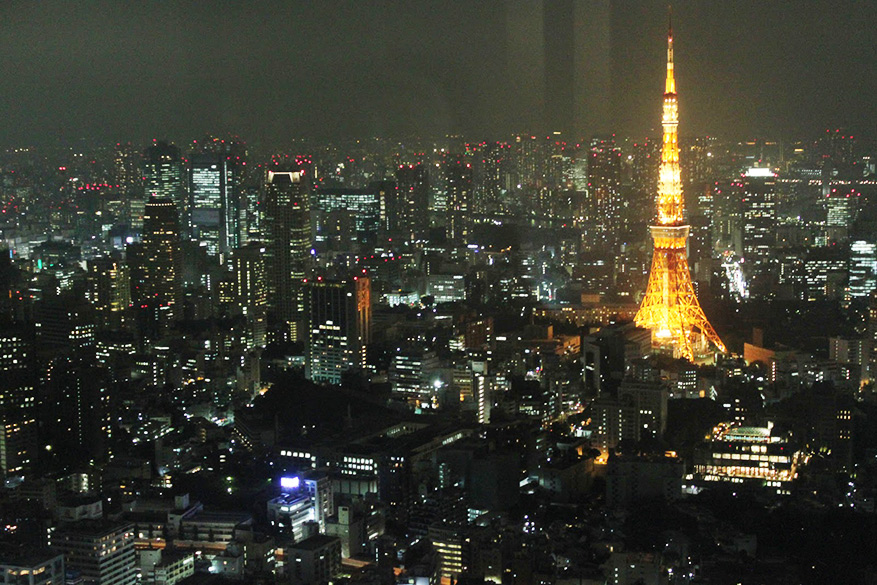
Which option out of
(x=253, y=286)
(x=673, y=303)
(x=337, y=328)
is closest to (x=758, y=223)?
(x=673, y=303)

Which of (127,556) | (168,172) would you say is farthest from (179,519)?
(168,172)

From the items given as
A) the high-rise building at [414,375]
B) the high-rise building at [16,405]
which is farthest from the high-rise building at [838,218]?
the high-rise building at [16,405]

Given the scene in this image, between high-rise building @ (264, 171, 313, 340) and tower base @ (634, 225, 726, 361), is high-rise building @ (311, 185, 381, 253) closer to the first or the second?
high-rise building @ (264, 171, 313, 340)

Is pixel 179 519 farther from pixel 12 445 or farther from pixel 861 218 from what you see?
pixel 861 218

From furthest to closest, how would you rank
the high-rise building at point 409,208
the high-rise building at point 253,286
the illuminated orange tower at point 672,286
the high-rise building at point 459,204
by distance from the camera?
the high-rise building at point 409,208, the high-rise building at point 459,204, the high-rise building at point 253,286, the illuminated orange tower at point 672,286

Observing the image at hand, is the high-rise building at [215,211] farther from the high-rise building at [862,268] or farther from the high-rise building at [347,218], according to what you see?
the high-rise building at [862,268]

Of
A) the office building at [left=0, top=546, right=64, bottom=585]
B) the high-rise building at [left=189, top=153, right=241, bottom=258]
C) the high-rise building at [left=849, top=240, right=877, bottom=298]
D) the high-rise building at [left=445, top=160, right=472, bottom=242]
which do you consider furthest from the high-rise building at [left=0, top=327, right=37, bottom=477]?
the high-rise building at [left=849, top=240, right=877, bottom=298]
